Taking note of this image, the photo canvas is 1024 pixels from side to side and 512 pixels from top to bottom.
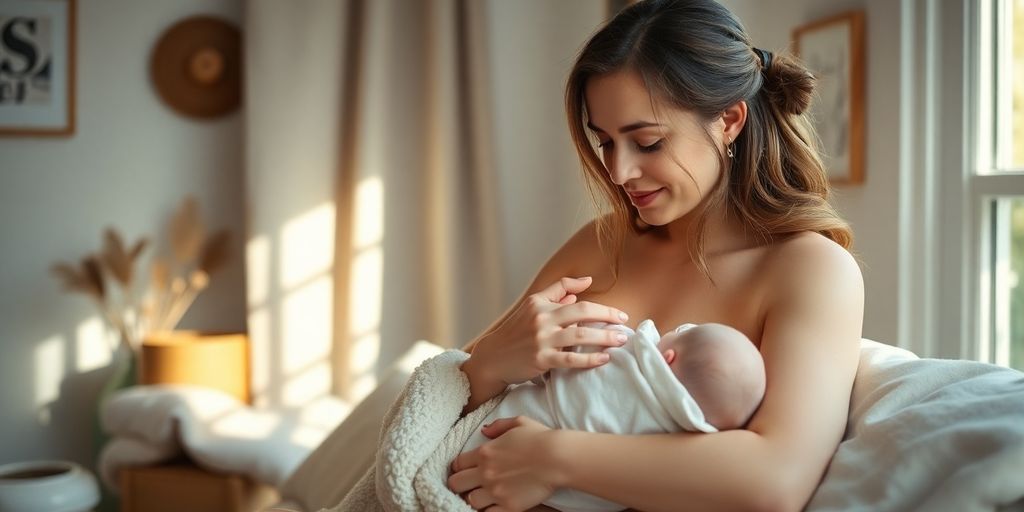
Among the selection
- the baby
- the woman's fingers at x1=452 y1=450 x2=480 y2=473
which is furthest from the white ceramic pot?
the baby

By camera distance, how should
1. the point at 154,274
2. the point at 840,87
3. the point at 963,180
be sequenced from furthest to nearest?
the point at 154,274
the point at 840,87
the point at 963,180

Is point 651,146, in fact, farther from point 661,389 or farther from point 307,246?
point 307,246

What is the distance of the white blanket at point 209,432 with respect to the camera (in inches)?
132

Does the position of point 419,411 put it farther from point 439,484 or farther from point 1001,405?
point 1001,405

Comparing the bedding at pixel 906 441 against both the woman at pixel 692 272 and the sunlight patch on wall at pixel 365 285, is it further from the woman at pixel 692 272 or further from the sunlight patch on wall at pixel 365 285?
the sunlight patch on wall at pixel 365 285

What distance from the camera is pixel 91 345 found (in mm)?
4520

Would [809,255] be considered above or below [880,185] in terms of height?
below

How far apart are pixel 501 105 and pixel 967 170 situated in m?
2.22

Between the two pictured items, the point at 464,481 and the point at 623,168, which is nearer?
the point at 464,481

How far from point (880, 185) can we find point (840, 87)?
0.33 m

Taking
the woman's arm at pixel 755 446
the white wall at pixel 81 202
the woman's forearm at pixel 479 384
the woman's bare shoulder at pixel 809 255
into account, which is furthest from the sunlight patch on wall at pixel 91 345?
the woman's bare shoulder at pixel 809 255

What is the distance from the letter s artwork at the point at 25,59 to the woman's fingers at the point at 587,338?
3704mm

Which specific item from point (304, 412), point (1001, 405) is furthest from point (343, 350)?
point (1001, 405)

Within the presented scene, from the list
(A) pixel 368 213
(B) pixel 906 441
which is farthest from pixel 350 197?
(B) pixel 906 441
